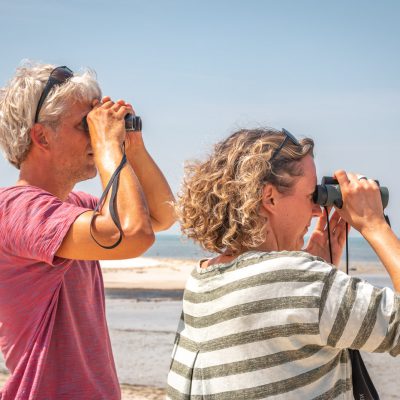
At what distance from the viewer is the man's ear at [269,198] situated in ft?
6.69

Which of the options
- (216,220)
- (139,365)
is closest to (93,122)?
(216,220)

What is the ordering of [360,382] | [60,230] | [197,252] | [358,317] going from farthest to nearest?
[197,252] → [60,230] → [360,382] → [358,317]

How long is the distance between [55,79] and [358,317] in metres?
1.53

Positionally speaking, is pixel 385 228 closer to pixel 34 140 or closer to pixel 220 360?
pixel 220 360

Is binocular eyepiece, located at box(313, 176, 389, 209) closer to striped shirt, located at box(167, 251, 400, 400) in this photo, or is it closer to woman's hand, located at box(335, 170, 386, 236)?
woman's hand, located at box(335, 170, 386, 236)

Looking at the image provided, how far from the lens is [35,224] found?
2398mm

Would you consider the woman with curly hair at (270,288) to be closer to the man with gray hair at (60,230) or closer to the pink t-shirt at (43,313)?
the man with gray hair at (60,230)

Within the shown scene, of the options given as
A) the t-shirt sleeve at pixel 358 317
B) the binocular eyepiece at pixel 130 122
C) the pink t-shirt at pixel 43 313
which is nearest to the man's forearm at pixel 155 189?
the binocular eyepiece at pixel 130 122

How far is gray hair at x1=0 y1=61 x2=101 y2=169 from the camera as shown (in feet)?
8.82

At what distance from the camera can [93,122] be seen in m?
2.62

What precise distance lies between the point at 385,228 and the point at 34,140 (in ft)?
4.51

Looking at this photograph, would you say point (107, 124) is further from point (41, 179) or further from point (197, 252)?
point (197, 252)

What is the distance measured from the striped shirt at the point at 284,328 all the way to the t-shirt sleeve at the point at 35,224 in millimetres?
618

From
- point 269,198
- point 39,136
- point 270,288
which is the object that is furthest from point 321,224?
point 39,136
